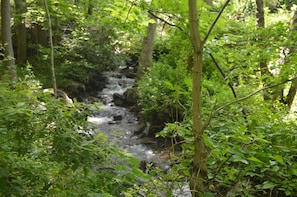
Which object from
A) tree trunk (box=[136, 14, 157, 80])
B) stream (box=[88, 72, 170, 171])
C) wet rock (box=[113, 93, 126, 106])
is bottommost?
stream (box=[88, 72, 170, 171])

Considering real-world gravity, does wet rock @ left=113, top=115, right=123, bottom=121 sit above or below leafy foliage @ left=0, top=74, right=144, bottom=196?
below

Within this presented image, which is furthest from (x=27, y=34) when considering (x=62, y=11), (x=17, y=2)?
(x=62, y=11)

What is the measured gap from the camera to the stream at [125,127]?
6.50m

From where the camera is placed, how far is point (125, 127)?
841 centimetres

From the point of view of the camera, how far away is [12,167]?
5.13ft

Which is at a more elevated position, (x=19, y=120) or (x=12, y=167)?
(x=19, y=120)

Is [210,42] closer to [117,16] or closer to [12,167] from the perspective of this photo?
[117,16]

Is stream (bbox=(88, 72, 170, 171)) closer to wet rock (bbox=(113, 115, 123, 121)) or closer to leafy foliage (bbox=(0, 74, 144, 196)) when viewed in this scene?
wet rock (bbox=(113, 115, 123, 121))

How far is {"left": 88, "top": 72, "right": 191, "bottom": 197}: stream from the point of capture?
6.50 metres

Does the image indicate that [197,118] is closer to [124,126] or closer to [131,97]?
[124,126]

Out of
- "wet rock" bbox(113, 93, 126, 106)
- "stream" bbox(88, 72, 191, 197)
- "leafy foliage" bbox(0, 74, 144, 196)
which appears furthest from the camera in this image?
"wet rock" bbox(113, 93, 126, 106)

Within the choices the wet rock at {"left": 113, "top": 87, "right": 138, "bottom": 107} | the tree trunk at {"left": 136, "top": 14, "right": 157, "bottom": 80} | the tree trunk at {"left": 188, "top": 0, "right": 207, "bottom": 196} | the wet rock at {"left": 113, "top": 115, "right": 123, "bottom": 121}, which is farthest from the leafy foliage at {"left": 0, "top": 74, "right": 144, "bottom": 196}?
the tree trunk at {"left": 136, "top": 14, "right": 157, "bottom": 80}

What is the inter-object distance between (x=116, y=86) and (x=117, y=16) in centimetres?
980

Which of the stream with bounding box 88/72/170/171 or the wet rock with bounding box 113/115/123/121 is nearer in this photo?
the stream with bounding box 88/72/170/171
